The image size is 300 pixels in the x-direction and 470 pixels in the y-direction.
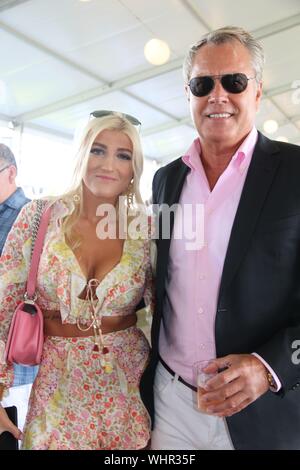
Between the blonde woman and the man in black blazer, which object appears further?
the blonde woman

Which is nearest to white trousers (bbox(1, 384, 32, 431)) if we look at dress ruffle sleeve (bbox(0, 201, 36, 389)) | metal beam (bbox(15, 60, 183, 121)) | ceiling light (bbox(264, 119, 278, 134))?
dress ruffle sleeve (bbox(0, 201, 36, 389))

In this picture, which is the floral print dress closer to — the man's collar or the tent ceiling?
the man's collar

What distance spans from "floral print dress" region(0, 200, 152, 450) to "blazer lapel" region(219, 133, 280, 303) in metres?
0.35

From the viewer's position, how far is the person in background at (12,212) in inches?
78.4

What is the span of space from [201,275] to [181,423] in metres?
0.48

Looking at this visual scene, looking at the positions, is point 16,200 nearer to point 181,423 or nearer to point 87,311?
point 87,311

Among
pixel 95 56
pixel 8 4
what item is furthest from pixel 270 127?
pixel 8 4

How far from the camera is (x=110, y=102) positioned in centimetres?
755

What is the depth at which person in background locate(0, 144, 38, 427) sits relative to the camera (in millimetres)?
1992

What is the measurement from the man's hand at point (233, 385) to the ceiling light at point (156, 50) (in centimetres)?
552

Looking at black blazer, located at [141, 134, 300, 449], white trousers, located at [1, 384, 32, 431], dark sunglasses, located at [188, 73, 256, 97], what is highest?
dark sunglasses, located at [188, 73, 256, 97]

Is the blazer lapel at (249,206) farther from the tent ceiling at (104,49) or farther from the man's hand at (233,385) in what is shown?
the tent ceiling at (104,49)

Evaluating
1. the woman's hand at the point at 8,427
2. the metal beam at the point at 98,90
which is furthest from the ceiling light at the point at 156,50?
the woman's hand at the point at 8,427
